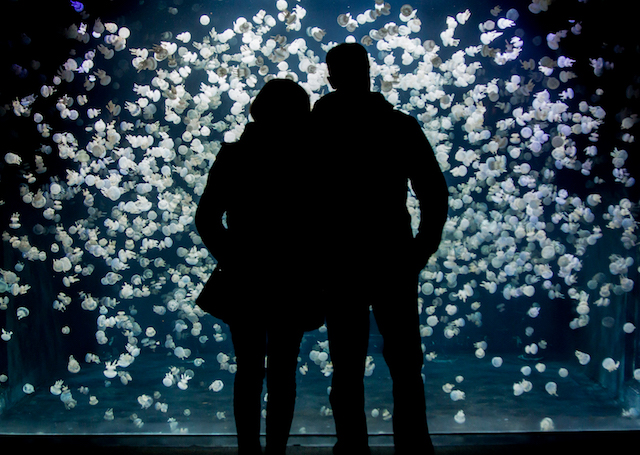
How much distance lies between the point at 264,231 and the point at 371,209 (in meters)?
0.32

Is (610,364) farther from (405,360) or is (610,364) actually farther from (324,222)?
(324,222)

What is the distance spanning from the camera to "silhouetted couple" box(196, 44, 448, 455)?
4.30 ft

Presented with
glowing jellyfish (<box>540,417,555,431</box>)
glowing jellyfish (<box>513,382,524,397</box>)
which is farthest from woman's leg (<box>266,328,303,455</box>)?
glowing jellyfish (<box>513,382,524,397</box>)

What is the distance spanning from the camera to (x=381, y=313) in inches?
52.7

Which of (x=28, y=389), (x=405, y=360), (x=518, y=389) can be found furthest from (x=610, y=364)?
(x=28, y=389)

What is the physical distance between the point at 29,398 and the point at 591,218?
385 centimetres

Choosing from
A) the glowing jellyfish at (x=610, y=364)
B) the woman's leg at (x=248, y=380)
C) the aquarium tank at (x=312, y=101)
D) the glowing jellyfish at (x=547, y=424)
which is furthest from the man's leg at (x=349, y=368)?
the glowing jellyfish at (x=610, y=364)

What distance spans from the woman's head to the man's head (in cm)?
12

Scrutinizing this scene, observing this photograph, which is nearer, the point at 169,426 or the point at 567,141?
the point at 169,426

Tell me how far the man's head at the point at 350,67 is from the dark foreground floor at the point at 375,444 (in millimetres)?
1400

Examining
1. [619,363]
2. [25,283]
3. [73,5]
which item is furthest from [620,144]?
[25,283]

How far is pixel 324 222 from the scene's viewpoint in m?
1.34

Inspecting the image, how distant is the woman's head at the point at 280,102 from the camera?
1.31m

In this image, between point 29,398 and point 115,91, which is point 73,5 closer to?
point 115,91
